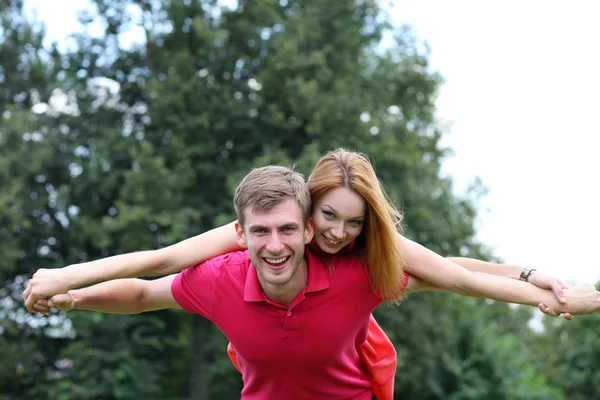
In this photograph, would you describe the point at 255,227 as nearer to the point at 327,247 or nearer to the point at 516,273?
the point at 327,247

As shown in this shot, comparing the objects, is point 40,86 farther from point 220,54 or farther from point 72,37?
point 220,54

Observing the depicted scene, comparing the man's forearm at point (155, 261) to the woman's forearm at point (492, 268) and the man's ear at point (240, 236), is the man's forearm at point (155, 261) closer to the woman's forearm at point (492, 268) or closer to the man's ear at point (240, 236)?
the man's ear at point (240, 236)

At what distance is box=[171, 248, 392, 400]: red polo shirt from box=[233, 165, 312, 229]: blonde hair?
336 millimetres

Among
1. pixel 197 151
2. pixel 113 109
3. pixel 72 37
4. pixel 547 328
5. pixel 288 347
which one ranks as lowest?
pixel 288 347

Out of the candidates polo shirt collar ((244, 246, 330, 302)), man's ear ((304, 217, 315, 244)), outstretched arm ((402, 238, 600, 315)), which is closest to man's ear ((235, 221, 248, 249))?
polo shirt collar ((244, 246, 330, 302))

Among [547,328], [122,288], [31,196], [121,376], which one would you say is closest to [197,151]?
[31,196]

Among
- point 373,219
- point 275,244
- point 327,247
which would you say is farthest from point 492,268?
point 275,244

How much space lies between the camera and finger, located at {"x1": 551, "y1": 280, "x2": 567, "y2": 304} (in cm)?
379

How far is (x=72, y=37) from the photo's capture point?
61.8 feet

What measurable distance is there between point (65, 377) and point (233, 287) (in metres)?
14.3

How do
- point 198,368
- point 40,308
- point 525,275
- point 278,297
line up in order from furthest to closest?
point 198,368 < point 525,275 < point 278,297 < point 40,308

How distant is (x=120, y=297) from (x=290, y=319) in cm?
87

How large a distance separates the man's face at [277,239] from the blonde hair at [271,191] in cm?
3

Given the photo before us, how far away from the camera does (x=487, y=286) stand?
3822 millimetres
